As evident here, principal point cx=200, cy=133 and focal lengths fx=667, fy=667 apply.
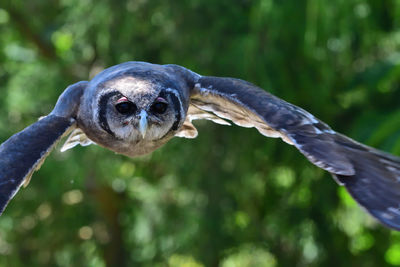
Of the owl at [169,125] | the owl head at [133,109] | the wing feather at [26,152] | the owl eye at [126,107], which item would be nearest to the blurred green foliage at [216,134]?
the owl at [169,125]

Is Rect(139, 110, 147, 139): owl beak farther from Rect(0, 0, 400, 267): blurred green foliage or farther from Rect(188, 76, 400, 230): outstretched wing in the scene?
Rect(0, 0, 400, 267): blurred green foliage

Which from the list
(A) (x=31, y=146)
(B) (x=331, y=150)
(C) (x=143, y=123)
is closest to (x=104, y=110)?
(C) (x=143, y=123)

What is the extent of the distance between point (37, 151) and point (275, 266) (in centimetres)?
621

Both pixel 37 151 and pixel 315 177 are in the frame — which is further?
pixel 315 177

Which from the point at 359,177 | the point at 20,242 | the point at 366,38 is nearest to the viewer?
the point at 359,177

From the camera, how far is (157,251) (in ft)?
32.9

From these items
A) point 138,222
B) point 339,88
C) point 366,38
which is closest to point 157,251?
point 138,222

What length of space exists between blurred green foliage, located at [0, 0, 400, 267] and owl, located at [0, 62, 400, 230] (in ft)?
9.42

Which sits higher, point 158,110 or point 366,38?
point 366,38

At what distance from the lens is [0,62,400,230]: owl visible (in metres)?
3.62

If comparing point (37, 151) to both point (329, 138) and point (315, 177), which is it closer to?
point (329, 138)

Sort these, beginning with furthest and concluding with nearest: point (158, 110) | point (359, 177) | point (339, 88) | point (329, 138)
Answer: point (339, 88)
point (158, 110)
point (329, 138)
point (359, 177)

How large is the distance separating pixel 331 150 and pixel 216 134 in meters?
5.07

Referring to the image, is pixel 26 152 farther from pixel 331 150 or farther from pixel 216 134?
pixel 216 134
